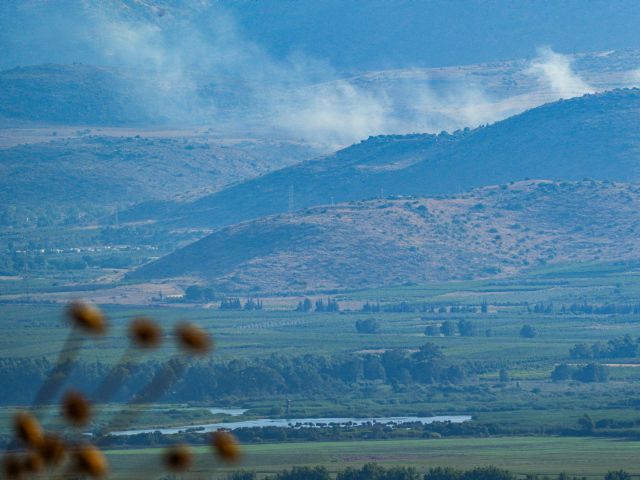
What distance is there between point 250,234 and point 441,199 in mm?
19440

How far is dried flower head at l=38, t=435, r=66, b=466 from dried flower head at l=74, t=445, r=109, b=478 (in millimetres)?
63

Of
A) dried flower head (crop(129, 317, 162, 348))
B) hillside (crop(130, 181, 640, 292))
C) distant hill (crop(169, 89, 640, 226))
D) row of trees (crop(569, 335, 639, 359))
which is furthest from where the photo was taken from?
distant hill (crop(169, 89, 640, 226))

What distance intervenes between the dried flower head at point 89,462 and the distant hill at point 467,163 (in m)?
163

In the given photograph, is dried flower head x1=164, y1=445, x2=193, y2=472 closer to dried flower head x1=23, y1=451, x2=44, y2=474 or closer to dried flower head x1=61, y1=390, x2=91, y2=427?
dried flower head x1=61, y1=390, x2=91, y2=427

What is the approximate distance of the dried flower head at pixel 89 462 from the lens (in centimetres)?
608

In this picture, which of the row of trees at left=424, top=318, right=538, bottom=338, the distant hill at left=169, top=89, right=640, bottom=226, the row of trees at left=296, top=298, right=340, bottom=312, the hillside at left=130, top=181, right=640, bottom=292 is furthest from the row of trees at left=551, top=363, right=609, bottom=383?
the distant hill at left=169, top=89, right=640, bottom=226

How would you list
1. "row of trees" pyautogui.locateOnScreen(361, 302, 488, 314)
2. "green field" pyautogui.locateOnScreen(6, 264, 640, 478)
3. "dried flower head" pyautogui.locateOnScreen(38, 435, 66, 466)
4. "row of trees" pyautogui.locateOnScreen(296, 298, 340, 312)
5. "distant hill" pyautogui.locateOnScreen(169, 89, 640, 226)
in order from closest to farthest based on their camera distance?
1. "dried flower head" pyautogui.locateOnScreen(38, 435, 66, 466)
2. "green field" pyautogui.locateOnScreen(6, 264, 640, 478)
3. "row of trees" pyautogui.locateOnScreen(361, 302, 488, 314)
4. "row of trees" pyautogui.locateOnScreen(296, 298, 340, 312)
5. "distant hill" pyautogui.locateOnScreen(169, 89, 640, 226)

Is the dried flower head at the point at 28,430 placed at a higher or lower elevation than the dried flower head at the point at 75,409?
lower

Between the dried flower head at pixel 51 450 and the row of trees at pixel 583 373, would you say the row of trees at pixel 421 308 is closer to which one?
the row of trees at pixel 583 373

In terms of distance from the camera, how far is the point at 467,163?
7077 inches

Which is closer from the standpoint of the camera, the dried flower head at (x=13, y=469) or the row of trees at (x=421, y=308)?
the dried flower head at (x=13, y=469)

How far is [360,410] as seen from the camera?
260 feet

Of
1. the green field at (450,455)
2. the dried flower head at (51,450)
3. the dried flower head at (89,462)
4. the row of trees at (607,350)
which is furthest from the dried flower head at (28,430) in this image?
the row of trees at (607,350)

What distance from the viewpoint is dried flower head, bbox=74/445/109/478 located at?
20.0 feet
